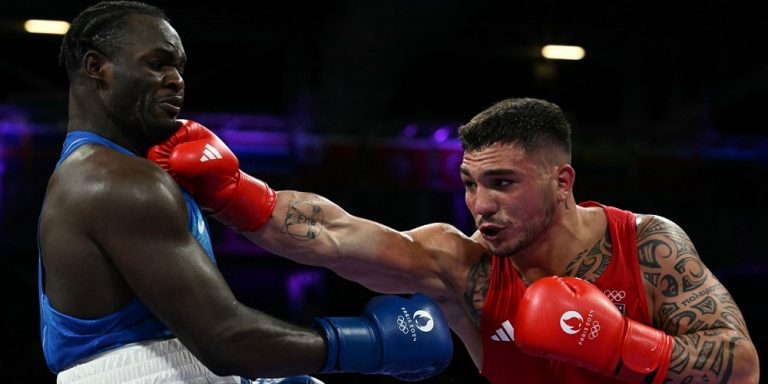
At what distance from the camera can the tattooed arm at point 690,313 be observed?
8.84 feet

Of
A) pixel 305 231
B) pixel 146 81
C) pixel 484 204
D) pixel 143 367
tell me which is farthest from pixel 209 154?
pixel 484 204

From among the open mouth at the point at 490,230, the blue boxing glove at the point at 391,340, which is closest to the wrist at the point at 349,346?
the blue boxing glove at the point at 391,340

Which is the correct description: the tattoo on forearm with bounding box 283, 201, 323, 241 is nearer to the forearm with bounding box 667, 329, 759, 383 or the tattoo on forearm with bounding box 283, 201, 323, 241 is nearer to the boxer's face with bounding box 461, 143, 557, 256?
the boxer's face with bounding box 461, 143, 557, 256

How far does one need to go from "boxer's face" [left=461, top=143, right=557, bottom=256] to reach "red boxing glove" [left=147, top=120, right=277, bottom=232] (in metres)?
0.63

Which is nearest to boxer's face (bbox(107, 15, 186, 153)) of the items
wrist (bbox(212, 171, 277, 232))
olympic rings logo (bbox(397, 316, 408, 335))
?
wrist (bbox(212, 171, 277, 232))

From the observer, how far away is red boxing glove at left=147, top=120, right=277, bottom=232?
8.44 feet

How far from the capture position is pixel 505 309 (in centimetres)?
296

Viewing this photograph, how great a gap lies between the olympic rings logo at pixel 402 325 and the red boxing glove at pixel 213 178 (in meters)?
0.56

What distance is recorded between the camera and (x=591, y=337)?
8.63ft

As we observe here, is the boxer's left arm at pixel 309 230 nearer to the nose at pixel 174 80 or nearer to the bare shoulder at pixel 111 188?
the nose at pixel 174 80

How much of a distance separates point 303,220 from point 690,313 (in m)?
1.19

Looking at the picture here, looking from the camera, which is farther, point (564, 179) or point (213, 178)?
point (564, 179)

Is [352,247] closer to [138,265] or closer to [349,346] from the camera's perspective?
[349,346]

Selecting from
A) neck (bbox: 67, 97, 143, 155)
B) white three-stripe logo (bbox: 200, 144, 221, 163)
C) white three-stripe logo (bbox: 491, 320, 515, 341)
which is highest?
neck (bbox: 67, 97, 143, 155)
